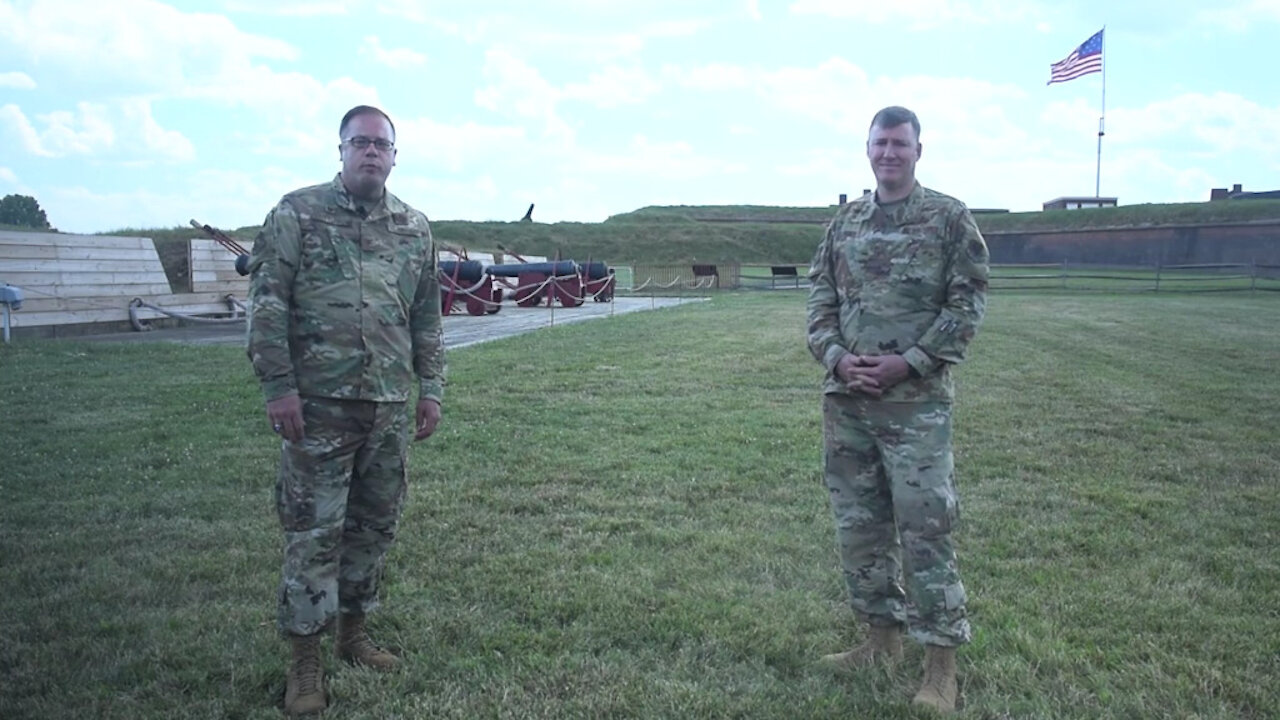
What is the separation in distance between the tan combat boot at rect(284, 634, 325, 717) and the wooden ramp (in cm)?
1493

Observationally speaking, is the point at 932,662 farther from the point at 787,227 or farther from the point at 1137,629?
the point at 787,227

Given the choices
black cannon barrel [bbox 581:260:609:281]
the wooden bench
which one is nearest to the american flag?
the wooden bench

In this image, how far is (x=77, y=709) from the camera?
10.8 ft

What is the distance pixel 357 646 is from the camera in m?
3.76

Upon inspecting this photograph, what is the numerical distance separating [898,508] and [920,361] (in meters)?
0.51

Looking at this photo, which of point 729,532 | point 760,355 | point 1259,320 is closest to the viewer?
point 729,532

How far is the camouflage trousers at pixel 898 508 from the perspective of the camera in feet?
11.2

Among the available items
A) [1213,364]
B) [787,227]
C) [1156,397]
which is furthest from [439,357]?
[787,227]

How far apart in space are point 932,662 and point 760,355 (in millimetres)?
10930

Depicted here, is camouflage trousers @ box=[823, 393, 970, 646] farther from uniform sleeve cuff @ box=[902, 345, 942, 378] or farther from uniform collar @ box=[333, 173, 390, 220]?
uniform collar @ box=[333, 173, 390, 220]

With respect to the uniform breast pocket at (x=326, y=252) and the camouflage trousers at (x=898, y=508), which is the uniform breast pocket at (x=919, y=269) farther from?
the uniform breast pocket at (x=326, y=252)

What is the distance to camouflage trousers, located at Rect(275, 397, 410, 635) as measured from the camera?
340 centimetres

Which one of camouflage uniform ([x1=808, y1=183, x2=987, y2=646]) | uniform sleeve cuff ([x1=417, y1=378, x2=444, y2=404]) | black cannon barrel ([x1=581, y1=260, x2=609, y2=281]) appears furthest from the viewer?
black cannon barrel ([x1=581, y1=260, x2=609, y2=281])

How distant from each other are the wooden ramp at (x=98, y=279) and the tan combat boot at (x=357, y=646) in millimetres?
14681
